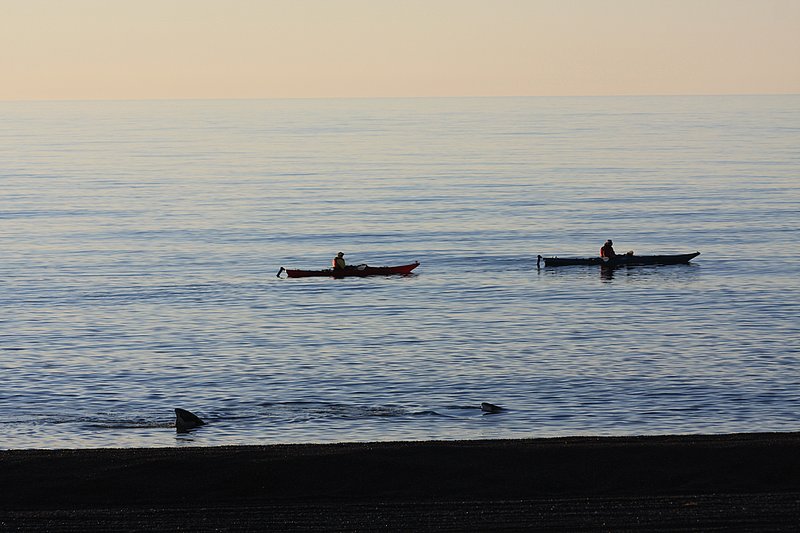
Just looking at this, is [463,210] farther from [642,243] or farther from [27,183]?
[27,183]

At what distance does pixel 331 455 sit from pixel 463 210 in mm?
73297

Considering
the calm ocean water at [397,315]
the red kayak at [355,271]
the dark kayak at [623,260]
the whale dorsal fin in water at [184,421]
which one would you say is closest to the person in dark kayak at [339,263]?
the red kayak at [355,271]

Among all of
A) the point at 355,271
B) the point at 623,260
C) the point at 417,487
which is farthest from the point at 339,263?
the point at 417,487

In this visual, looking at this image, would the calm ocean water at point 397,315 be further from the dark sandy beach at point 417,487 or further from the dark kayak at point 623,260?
the dark sandy beach at point 417,487

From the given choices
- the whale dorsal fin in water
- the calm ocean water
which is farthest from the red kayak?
the whale dorsal fin in water

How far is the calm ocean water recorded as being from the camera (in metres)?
31.8

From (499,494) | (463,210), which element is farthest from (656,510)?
(463,210)

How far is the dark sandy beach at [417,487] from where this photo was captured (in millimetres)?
18312

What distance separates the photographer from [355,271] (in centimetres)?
6247

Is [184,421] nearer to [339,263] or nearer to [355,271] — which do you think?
[339,263]

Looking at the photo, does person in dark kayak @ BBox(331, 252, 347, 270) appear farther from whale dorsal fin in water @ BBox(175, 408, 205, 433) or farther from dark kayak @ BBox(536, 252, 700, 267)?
whale dorsal fin in water @ BBox(175, 408, 205, 433)

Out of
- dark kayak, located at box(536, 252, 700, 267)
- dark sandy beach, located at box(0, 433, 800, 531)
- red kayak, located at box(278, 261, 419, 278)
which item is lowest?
dark sandy beach, located at box(0, 433, 800, 531)

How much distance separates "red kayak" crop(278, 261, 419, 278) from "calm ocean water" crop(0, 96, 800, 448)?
73cm

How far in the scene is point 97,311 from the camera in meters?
51.7
